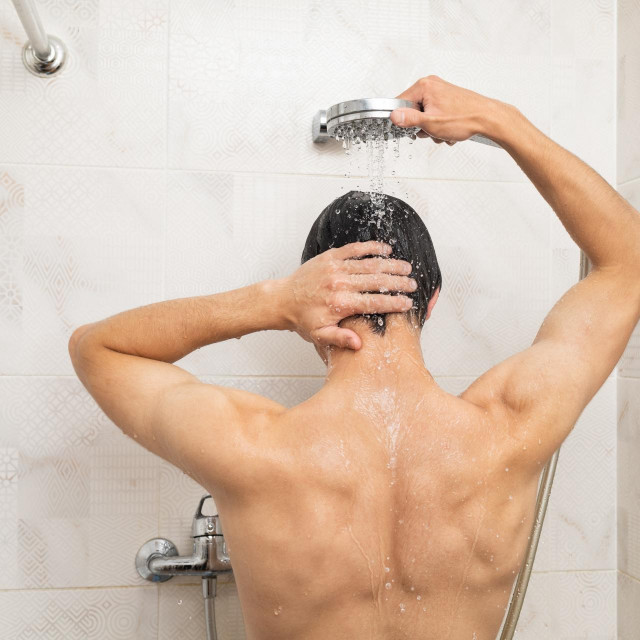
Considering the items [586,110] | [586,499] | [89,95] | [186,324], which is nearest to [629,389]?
[586,499]

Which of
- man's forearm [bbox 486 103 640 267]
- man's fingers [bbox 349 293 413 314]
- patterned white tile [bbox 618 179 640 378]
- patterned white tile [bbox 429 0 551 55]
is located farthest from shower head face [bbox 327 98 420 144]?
patterned white tile [bbox 618 179 640 378]

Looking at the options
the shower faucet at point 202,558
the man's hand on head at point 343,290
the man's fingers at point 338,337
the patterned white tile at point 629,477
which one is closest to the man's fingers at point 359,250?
the man's hand on head at point 343,290

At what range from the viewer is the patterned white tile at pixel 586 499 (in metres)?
1.61

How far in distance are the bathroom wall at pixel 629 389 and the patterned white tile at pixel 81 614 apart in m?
1.03

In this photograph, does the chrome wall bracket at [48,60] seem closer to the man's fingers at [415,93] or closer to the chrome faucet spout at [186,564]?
the man's fingers at [415,93]

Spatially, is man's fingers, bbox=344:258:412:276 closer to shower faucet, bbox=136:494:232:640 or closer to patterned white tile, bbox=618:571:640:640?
shower faucet, bbox=136:494:232:640

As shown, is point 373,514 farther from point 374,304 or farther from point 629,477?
point 629,477

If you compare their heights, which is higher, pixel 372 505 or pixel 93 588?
pixel 372 505

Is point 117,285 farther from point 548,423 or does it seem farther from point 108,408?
point 548,423

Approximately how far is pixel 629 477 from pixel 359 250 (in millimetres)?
978

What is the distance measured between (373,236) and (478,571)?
0.49 m

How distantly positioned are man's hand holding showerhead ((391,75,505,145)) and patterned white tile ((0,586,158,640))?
1070mm

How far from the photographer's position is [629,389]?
160 centimetres

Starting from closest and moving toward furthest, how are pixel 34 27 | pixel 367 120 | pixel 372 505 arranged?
1. pixel 372 505
2. pixel 367 120
3. pixel 34 27
